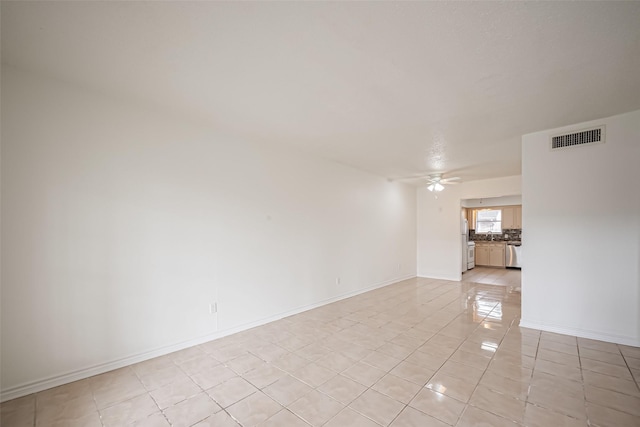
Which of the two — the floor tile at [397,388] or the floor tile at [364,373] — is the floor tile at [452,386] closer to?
the floor tile at [397,388]

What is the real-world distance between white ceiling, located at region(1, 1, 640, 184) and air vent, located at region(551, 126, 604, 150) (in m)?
0.21

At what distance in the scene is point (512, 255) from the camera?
8789mm

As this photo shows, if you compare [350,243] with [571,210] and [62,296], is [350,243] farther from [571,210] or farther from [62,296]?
[62,296]

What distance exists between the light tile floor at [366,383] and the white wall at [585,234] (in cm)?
33

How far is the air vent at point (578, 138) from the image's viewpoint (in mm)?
3177

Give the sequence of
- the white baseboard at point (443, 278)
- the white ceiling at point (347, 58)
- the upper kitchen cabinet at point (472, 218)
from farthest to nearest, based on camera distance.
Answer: the upper kitchen cabinet at point (472, 218), the white baseboard at point (443, 278), the white ceiling at point (347, 58)

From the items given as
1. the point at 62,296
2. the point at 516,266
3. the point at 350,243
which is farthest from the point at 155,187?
the point at 516,266

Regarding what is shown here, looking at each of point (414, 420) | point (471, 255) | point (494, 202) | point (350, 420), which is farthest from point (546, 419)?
point (494, 202)

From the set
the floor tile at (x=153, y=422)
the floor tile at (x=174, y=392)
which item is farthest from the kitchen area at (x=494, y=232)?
the floor tile at (x=153, y=422)

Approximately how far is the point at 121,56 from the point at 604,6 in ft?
10.2

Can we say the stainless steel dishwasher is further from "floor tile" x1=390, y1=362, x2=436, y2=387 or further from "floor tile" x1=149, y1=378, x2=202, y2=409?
"floor tile" x1=149, y1=378, x2=202, y2=409

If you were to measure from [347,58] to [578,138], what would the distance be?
10.8 ft

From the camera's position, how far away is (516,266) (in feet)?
28.8

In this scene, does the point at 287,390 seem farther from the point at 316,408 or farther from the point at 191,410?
the point at 191,410
